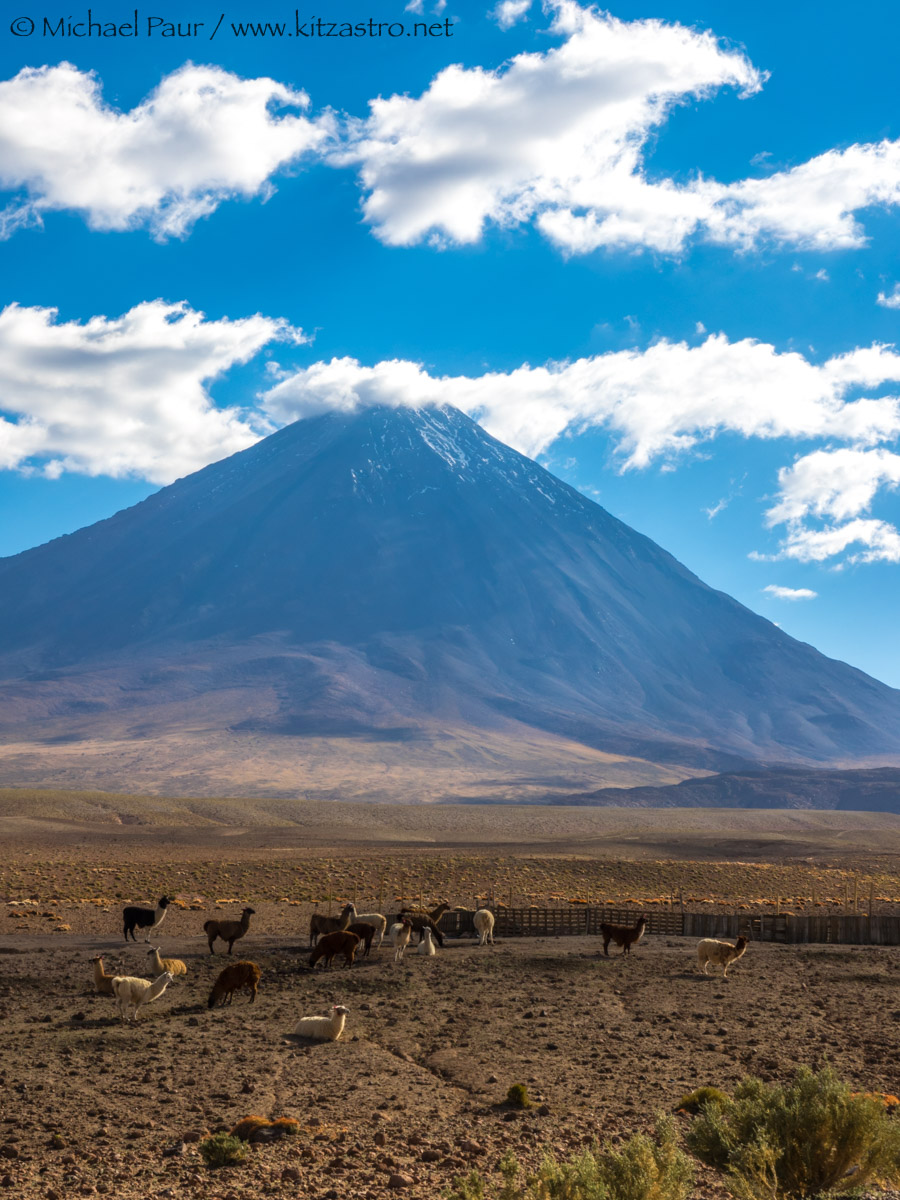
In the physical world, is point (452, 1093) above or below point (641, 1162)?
below

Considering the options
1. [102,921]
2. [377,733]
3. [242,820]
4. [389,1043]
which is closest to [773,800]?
[377,733]

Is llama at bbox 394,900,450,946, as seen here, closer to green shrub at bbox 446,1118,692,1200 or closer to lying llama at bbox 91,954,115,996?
lying llama at bbox 91,954,115,996

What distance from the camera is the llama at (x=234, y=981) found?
16.3m

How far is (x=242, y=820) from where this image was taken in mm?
81750

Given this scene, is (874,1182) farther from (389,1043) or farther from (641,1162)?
(389,1043)

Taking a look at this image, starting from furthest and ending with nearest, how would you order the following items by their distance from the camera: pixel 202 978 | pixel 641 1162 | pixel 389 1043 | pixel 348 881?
1. pixel 348 881
2. pixel 202 978
3. pixel 389 1043
4. pixel 641 1162

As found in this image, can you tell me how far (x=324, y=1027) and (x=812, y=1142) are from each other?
24.4 feet

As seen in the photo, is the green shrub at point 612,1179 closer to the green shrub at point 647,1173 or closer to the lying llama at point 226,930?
the green shrub at point 647,1173

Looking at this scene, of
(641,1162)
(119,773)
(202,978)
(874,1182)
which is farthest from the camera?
(119,773)

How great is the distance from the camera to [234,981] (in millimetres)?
16469

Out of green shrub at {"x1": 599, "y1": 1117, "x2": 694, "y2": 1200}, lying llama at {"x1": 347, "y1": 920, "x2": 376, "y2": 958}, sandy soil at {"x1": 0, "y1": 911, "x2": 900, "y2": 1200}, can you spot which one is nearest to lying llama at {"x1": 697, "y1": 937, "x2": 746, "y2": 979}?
sandy soil at {"x1": 0, "y1": 911, "x2": 900, "y2": 1200}

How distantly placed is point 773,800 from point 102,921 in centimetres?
12378

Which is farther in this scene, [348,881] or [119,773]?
[119,773]

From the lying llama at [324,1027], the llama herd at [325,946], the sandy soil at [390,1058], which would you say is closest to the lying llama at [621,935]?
the llama herd at [325,946]
